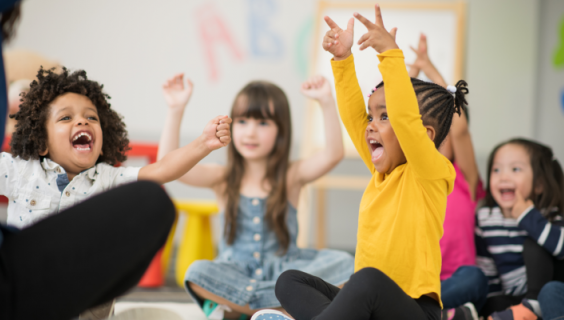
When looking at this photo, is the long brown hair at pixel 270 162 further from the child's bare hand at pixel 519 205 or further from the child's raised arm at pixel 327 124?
the child's bare hand at pixel 519 205

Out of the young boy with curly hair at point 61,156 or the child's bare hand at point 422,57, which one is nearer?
the young boy with curly hair at point 61,156

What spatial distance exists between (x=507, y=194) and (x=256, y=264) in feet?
2.11

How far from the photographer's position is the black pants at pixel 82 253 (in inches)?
21.2

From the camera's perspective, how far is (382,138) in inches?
32.5

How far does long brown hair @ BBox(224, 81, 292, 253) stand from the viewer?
1.27 m

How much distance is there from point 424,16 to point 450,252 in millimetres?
A: 1240

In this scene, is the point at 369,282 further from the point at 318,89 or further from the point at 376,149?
the point at 318,89

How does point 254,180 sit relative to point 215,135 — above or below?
below

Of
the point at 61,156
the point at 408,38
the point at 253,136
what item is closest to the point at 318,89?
the point at 253,136

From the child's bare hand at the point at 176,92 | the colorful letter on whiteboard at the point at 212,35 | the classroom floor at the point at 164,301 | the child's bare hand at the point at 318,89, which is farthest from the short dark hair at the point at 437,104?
the colorful letter on whiteboard at the point at 212,35

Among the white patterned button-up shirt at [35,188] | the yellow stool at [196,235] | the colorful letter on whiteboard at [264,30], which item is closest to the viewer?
the white patterned button-up shirt at [35,188]

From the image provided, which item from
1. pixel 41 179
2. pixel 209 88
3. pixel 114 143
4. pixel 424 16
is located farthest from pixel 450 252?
pixel 209 88

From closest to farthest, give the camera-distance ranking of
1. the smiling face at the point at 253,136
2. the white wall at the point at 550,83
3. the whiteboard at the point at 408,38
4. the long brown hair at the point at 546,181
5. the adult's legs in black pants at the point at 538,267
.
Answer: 1. the adult's legs in black pants at the point at 538,267
2. the long brown hair at the point at 546,181
3. the smiling face at the point at 253,136
4. the whiteboard at the point at 408,38
5. the white wall at the point at 550,83

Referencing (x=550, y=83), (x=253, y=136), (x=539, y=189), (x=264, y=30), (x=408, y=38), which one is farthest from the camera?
(x=264, y=30)
